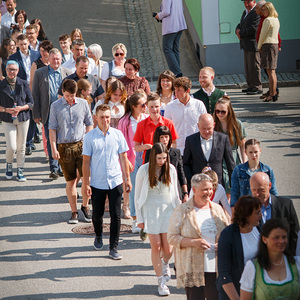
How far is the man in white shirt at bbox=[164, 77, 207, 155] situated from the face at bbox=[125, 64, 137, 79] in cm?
168

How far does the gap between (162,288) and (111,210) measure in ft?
5.40

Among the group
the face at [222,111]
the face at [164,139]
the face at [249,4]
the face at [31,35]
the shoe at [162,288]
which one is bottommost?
the shoe at [162,288]

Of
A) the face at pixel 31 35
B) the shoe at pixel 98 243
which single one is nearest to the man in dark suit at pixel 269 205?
the shoe at pixel 98 243

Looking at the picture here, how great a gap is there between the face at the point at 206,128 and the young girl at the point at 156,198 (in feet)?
2.55

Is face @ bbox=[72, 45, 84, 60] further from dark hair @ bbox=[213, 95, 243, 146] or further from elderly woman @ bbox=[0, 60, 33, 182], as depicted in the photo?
dark hair @ bbox=[213, 95, 243, 146]

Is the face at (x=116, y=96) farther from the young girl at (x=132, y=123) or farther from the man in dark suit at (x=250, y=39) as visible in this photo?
the man in dark suit at (x=250, y=39)

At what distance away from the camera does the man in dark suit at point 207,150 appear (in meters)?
9.41

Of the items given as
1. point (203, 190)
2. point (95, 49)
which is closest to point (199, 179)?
point (203, 190)

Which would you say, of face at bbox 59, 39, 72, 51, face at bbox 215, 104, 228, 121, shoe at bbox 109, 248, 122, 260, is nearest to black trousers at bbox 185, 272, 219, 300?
shoe at bbox 109, 248, 122, 260

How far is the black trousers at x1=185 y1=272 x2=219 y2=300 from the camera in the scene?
7.41m

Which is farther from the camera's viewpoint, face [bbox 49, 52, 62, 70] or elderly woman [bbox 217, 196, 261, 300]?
face [bbox 49, 52, 62, 70]

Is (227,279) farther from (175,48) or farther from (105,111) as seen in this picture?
(175,48)

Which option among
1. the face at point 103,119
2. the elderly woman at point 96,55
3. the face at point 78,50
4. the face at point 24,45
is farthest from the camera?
the face at point 24,45

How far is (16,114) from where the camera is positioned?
13.3m
